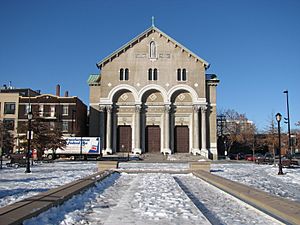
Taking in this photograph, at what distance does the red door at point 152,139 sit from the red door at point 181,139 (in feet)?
10.6

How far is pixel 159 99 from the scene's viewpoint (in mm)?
60000

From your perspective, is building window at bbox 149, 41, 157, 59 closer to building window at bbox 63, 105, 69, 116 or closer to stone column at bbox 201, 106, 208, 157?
stone column at bbox 201, 106, 208, 157

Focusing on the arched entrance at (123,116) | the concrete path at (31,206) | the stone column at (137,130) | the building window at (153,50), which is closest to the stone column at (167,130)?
the stone column at (137,130)

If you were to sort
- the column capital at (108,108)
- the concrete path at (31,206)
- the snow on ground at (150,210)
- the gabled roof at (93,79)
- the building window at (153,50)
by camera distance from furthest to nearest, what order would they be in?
the gabled roof at (93,79) → the building window at (153,50) → the column capital at (108,108) → the snow on ground at (150,210) → the concrete path at (31,206)

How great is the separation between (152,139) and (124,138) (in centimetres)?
473

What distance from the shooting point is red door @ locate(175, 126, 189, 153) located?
59.6 meters

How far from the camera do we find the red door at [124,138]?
58844 millimetres

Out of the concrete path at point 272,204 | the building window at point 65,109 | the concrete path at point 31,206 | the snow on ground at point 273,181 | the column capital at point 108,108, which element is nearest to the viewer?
the concrete path at point 31,206

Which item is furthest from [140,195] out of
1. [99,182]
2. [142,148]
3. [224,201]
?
[142,148]

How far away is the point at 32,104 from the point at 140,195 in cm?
5663

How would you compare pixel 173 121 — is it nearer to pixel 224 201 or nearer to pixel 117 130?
pixel 117 130

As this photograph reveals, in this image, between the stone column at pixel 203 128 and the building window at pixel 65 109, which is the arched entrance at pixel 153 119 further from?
the building window at pixel 65 109

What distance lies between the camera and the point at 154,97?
197 ft

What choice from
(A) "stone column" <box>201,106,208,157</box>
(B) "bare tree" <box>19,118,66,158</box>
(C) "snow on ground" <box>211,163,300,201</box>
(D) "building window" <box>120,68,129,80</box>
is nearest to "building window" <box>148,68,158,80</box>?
(D) "building window" <box>120,68,129,80</box>
